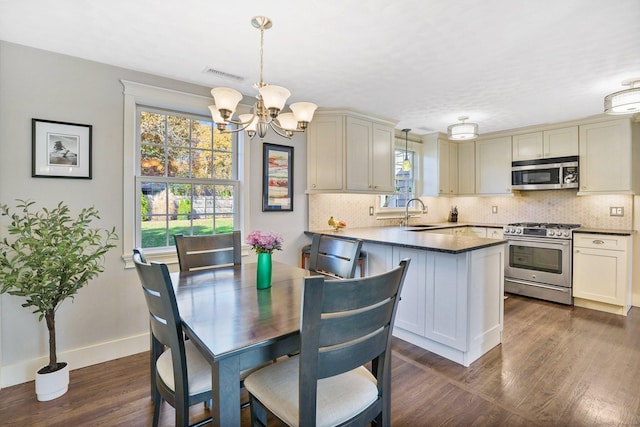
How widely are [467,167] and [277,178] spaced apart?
136 inches

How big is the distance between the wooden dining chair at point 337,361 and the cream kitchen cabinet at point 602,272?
3750mm

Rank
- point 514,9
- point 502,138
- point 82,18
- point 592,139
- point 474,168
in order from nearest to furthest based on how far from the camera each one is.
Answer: point 514,9, point 82,18, point 592,139, point 502,138, point 474,168

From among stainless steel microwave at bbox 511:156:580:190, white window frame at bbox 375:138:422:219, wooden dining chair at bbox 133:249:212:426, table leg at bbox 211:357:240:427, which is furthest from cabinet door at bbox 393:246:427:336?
stainless steel microwave at bbox 511:156:580:190

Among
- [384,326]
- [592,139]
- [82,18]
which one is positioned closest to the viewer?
[384,326]

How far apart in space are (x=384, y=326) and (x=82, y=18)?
245 centimetres

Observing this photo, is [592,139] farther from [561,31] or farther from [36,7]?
[36,7]

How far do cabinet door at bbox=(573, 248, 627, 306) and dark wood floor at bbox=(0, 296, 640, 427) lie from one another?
82 centimetres

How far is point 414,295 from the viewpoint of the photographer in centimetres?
282

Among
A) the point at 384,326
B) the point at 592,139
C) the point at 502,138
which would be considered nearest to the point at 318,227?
the point at 384,326

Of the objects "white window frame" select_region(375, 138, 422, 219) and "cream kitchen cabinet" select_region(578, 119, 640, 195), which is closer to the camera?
"cream kitchen cabinet" select_region(578, 119, 640, 195)

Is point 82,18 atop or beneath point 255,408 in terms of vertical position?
atop

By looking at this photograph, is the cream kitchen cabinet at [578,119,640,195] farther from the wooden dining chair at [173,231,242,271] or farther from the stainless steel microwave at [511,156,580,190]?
the wooden dining chair at [173,231,242,271]

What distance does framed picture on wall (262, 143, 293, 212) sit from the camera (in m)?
3.35

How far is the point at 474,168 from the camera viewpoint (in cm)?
514
